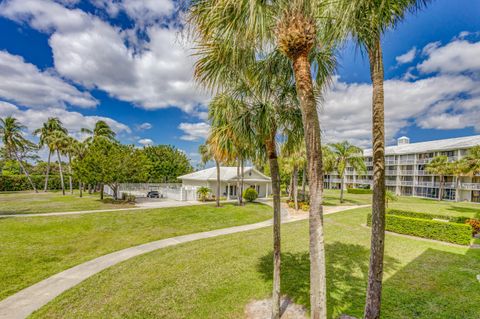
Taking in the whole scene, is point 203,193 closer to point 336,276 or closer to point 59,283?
point 59,283

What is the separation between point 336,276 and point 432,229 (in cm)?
889

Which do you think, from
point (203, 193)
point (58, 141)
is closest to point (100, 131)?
point (58, 141)

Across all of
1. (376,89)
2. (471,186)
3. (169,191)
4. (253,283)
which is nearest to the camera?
(376,89)

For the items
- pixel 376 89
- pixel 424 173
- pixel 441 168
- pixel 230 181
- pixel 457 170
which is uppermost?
pixel 376 89

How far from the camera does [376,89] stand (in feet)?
13.8

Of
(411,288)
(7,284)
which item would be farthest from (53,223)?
(411,288)

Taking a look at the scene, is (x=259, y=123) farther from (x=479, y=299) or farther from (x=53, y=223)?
(x=53, y=223)

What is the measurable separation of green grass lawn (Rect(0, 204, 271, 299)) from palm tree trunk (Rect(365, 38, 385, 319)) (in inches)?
366

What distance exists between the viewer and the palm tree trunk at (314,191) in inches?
143

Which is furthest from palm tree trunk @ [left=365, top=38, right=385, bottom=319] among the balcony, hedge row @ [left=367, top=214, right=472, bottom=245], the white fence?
the balcony

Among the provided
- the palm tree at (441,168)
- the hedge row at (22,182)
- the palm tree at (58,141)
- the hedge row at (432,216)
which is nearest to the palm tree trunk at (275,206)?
the hedge row at (432,216)

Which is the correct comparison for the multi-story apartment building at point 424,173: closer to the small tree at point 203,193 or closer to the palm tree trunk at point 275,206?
the small tree at point 203,193

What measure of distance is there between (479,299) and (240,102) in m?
8.09

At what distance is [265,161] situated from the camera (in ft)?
20.5
